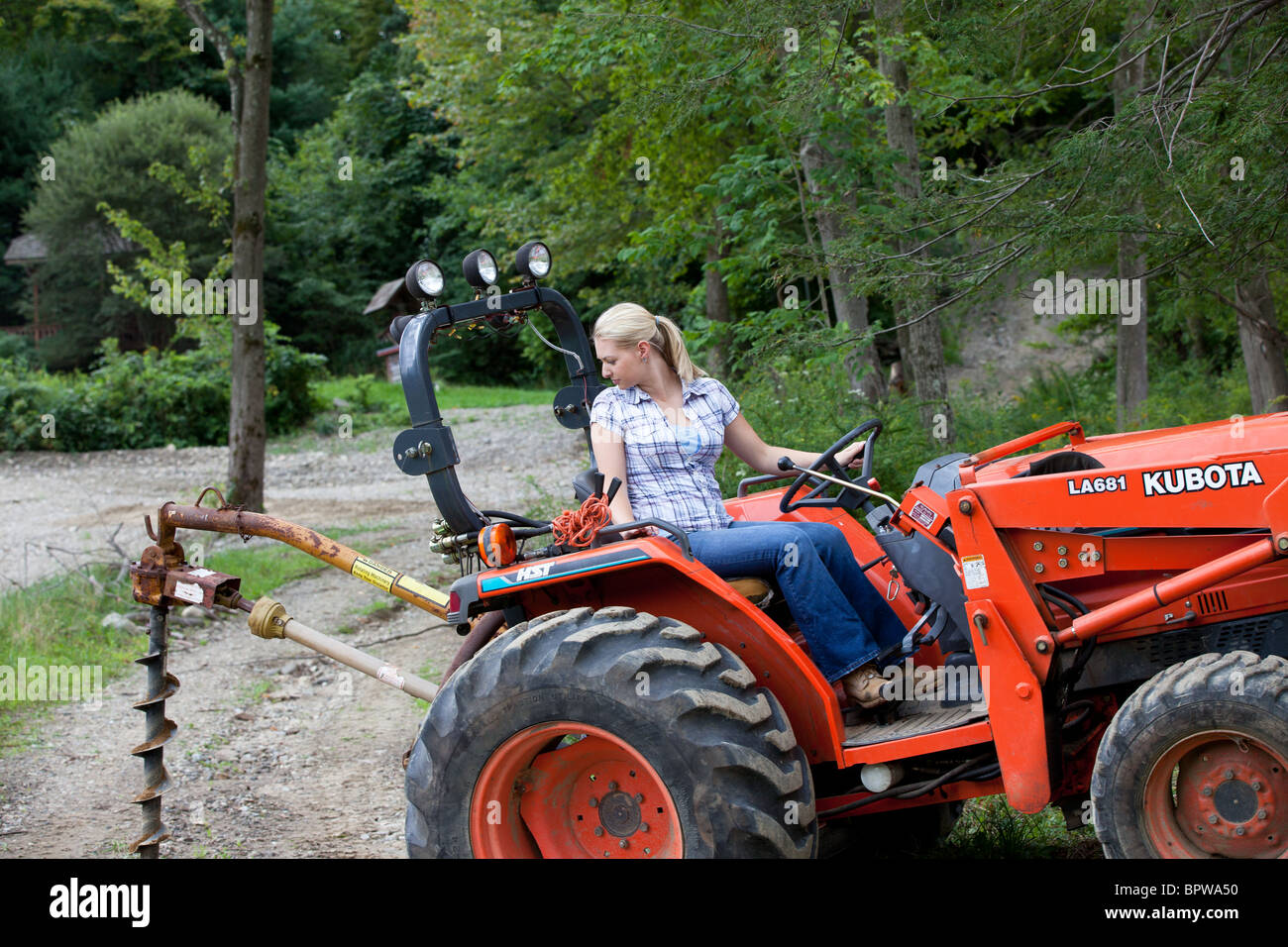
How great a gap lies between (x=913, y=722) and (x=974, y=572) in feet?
1.69

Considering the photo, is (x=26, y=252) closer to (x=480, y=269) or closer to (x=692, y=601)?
(x=480, y=269)

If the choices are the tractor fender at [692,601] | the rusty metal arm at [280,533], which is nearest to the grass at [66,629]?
the rusty metal arm at [280,533]

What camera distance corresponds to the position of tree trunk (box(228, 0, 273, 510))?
11.6 metres

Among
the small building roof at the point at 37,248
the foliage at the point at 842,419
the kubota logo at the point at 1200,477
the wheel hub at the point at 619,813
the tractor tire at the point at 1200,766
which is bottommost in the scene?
the wheel hub at the point at 619,813

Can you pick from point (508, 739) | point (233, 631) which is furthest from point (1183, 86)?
point (233, 631)

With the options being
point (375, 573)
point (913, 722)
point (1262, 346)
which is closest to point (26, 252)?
point (1262, 346)

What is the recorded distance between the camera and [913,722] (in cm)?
349

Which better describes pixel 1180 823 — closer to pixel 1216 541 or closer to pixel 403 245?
pixel 1216 541

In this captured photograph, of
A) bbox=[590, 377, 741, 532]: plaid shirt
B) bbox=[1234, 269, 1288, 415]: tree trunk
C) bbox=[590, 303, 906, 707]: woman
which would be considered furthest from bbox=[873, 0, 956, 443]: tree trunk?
bbox=[590, 377, 741, 532]: plaid shirt

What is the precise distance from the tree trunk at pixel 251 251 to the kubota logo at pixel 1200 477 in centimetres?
990

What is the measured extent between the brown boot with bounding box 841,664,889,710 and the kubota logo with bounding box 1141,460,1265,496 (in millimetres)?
983

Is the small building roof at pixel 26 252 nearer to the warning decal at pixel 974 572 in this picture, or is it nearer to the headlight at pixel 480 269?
the headlight at pixel 480 269

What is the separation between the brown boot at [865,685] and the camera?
11.8 feet
